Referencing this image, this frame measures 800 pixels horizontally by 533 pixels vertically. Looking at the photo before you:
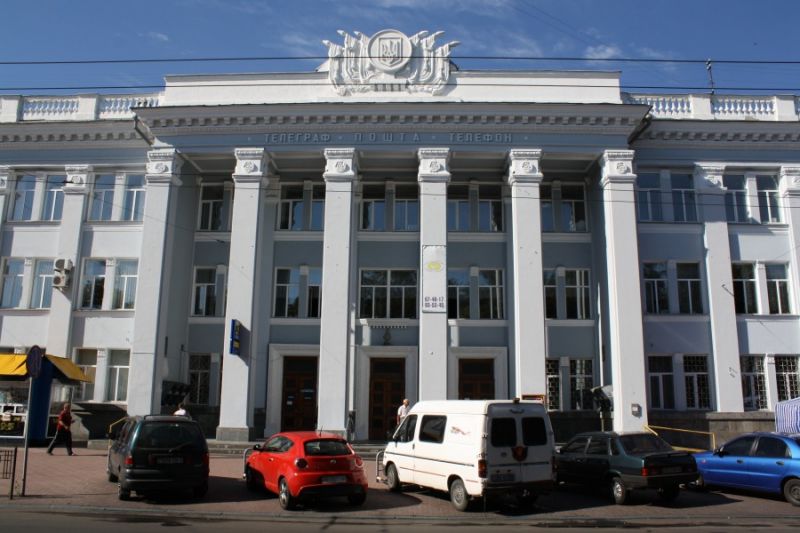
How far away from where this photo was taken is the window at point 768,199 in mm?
24734

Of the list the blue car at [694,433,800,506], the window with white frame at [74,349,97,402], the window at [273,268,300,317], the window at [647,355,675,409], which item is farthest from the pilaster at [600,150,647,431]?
the window with white frame at [74,349,97,402]

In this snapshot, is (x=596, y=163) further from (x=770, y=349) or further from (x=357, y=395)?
(x=357, y=395)

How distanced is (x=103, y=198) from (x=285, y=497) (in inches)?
728

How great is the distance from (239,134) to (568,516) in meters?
18.1

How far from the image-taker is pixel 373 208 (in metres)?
26.3

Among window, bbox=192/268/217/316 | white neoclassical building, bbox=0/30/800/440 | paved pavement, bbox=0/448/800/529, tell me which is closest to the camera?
paved pavement, bbox=0/448/800/529

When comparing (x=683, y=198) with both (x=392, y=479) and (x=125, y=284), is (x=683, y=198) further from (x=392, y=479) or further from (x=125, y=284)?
(x=125, y=284)

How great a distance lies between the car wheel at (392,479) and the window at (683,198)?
53.7 feet

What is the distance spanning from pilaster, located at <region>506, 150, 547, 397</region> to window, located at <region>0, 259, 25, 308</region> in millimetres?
19444

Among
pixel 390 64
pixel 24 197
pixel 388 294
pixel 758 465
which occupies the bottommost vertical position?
pixel 758 465

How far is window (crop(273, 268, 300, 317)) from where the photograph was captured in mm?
25359

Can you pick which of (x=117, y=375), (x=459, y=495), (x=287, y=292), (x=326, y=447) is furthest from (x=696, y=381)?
(x=117, y=375)

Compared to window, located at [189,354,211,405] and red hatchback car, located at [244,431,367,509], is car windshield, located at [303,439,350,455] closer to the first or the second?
red hatchback car, located at [244,431,367,509]

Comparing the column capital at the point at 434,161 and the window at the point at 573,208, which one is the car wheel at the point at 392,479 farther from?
the window at the point at 573,208
